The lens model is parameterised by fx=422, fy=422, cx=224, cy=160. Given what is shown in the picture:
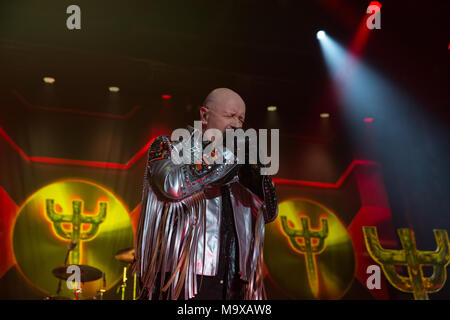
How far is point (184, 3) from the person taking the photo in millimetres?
5035

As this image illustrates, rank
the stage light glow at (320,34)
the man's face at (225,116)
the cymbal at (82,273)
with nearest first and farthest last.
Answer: the man's face at (225,116) → the cymbal at (82,273) → the stage light glow at (320,34)

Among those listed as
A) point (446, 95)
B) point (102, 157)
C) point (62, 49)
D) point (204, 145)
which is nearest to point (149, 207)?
point (204, 145)

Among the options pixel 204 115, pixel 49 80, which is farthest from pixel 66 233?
pixel 204 115

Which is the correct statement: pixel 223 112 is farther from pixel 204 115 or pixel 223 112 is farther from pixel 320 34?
pixel 320 34

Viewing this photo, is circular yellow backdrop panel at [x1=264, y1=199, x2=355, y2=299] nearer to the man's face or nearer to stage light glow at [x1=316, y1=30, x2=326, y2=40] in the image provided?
stage light glow at [x1=316, y1=30, x2=326, y2=40]

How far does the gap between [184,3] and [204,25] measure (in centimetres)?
46

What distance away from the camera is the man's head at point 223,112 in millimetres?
1536

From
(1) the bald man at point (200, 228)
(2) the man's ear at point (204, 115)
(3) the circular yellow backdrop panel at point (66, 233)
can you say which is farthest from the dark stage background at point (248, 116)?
(1) the bald man at point (200, 228)

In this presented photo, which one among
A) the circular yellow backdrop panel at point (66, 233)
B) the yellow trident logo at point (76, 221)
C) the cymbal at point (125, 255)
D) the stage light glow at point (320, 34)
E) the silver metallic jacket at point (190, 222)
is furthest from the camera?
the stage light glow at point (320, 34)

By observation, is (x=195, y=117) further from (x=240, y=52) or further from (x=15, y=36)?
(x=15, y=36)

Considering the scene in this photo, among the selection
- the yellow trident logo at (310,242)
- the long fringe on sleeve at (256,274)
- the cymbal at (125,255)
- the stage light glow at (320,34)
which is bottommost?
the long fringe on sleeve at (256,274)

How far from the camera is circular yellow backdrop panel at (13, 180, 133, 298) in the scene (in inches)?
205

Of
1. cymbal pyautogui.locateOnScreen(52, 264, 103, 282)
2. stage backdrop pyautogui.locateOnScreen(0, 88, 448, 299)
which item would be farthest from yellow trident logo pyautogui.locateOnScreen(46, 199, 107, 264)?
cymbal pyautogui.locateOnScreen(52, 264, 103, 282)

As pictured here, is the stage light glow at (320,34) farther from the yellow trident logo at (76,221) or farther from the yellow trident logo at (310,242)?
the yellow trident logo at (76,221)
